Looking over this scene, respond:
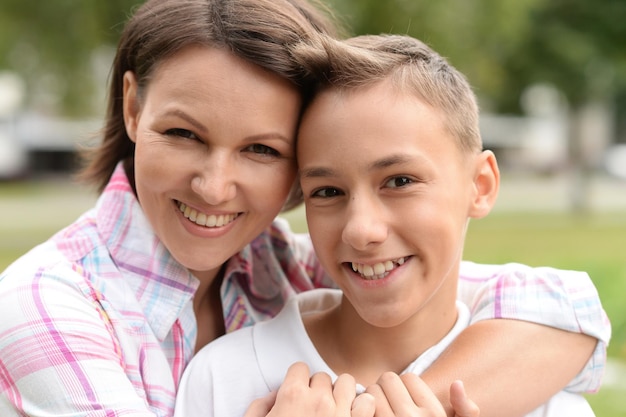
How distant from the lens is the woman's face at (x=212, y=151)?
213cm

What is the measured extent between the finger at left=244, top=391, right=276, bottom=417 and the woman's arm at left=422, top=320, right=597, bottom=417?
39 cm

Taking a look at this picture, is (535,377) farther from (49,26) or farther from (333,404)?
(49,26)

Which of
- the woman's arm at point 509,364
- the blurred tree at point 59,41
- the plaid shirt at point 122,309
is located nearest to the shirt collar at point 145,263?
the plaid shirt at point 122,309

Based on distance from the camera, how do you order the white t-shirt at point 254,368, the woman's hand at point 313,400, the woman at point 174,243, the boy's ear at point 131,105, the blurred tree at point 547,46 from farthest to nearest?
the blurred tree at point 547,46
the boy's ear at point 131,105
the white t-shirt at point 254,368
the woman at point 174,243
the woman's hand at point 313,400

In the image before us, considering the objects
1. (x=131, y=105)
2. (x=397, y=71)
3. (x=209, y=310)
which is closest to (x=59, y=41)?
(x=131, y=105)

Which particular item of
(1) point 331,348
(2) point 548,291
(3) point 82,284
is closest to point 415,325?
(1) point 331,348

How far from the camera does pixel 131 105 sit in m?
2.48

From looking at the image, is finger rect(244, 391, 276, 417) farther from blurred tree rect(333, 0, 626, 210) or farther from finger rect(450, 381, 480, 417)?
blurred tree rect(333, 0, 626, 210)

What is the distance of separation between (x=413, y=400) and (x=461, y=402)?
11cm

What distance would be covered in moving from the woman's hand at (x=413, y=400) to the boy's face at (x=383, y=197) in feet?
0.62

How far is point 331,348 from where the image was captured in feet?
7.28

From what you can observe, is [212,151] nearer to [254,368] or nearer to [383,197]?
[383,197]

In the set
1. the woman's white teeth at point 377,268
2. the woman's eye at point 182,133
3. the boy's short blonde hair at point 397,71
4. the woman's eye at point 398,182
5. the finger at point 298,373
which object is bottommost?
the finger at point 298,373

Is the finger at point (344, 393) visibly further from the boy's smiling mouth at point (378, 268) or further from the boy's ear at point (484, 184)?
the boy's ear at point (484, 184)
